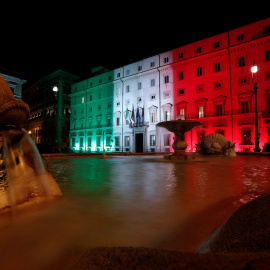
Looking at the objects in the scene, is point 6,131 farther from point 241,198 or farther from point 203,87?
point 203,87

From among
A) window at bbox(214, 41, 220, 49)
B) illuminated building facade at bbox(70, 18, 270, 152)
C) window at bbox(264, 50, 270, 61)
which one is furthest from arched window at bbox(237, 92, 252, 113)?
window at bbox(214, 41, 220, 49)

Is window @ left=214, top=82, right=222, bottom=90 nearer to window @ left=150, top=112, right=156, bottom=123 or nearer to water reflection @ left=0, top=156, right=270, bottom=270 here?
window @ left=150, top=112, right=156, bottom=123

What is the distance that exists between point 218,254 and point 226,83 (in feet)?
94.6

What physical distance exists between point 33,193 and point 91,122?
39726mm

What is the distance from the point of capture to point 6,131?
2.86 meters

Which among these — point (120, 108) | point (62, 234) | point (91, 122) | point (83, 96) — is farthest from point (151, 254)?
point (83, 96)

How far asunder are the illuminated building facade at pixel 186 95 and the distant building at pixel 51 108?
6196 mm

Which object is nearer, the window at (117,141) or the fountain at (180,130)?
the fountain at (180,130)

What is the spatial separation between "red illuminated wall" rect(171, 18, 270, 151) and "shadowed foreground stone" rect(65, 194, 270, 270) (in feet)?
82.4

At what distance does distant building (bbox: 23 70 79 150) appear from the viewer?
150 ft

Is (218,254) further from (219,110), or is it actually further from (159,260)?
(219,110)

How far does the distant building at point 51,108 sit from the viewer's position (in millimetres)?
45750

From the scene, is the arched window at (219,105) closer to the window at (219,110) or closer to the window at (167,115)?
the window at (219,110)

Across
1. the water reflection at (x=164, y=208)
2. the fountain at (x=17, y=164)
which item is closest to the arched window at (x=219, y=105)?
the water reflection at (x=164, y=208)
